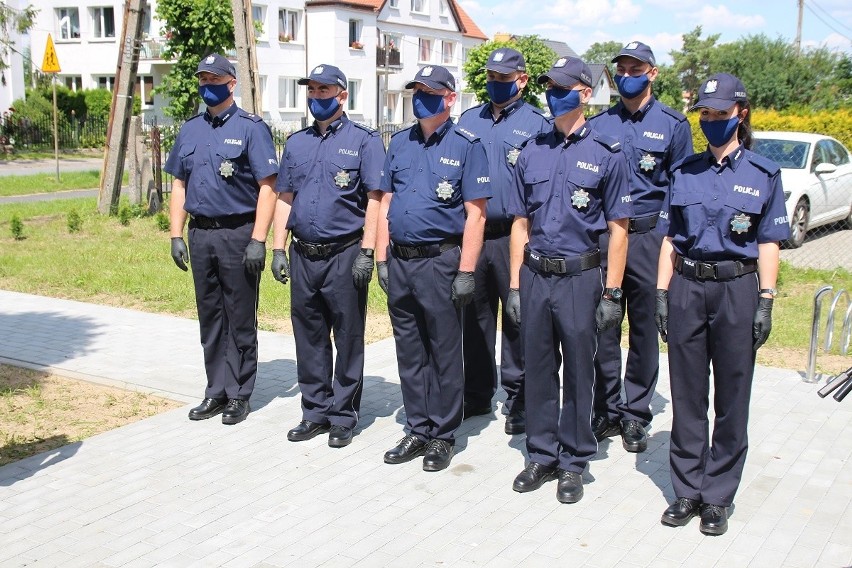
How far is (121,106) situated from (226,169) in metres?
10.3

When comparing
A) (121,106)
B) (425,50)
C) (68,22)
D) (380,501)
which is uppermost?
(68,22)

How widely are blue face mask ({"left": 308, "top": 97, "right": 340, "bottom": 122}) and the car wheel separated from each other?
1064cm

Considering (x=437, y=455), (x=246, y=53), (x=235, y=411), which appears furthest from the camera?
(x=246, y=53)

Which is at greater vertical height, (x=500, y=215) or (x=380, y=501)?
(x=500, y=215)

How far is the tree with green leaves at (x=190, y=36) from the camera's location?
914 inches

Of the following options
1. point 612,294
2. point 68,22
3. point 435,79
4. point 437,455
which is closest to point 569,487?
point 437,455

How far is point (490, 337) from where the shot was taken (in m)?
6.52

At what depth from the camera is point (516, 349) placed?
648 centimetres

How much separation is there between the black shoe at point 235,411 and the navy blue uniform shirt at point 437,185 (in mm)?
1824

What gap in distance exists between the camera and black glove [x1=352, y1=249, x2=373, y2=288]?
596 cm

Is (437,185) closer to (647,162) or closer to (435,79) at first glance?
(435,79)

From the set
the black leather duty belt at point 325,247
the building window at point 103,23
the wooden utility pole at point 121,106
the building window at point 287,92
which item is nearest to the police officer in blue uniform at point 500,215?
the black leather duty belt at point 325,247

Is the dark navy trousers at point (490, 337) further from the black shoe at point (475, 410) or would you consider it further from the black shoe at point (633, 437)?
the black shoe at point (633, 437)

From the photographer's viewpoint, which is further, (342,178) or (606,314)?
(342,178)
